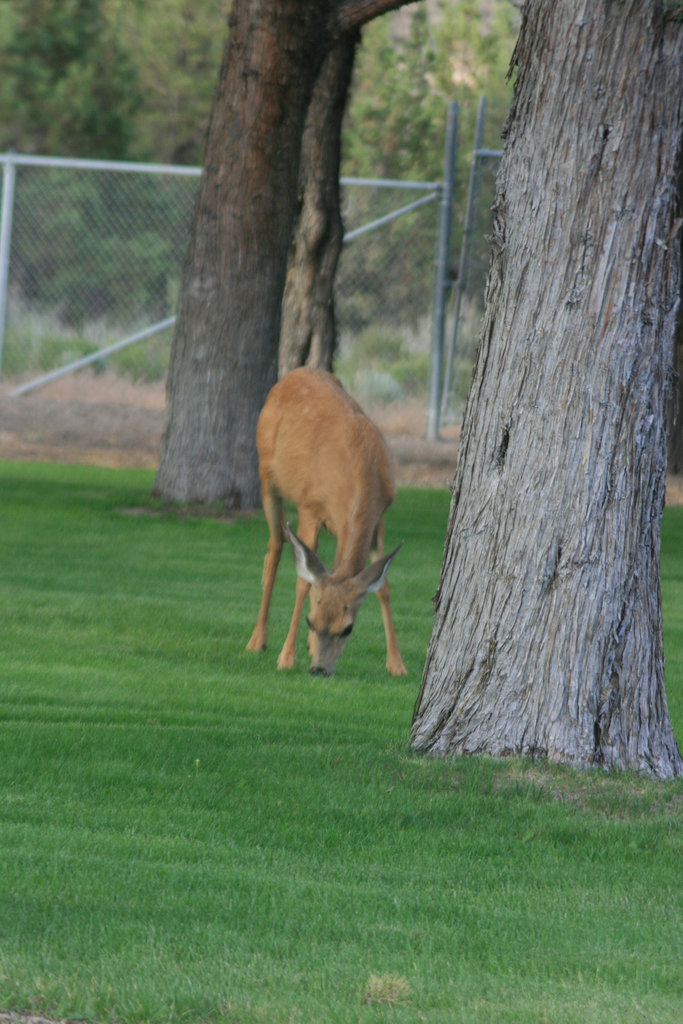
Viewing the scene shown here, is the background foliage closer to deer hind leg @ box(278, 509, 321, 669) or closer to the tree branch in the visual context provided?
the tree branch

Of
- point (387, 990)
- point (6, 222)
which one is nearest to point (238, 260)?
point (6, 222)

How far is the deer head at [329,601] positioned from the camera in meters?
7.44

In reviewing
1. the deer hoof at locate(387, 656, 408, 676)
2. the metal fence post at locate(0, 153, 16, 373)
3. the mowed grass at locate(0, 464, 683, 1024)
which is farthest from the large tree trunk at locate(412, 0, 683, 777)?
the metal fence post at locate(0, 153, 16, 373)

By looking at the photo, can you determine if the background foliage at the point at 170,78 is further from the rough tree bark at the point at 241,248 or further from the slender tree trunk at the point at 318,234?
the rough tree bark at the point at 241,248

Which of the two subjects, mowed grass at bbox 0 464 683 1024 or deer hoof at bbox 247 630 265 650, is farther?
deer hoof at bbox 247 630 265 650

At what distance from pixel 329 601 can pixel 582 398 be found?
2.42 metres

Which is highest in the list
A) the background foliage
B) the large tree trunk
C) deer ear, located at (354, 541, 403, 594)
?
the background foliage

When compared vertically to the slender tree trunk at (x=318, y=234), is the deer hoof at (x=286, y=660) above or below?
below

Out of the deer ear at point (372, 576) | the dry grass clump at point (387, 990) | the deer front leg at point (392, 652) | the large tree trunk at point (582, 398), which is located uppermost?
the large tree trunk at point (582, 398)

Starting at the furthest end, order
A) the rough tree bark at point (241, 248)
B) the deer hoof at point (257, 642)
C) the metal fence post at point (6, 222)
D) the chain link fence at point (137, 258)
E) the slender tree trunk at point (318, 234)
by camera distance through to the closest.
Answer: the chain link fence at point (137, 258)
the metal fence post at point (6, 222)
the slender tree trunk at point (318, 234)
the rough tree bark at point (241, 248)
the deer hoof at point (257, 642)

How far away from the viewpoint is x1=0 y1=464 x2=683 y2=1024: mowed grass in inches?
140

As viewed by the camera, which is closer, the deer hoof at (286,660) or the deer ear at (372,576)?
the deer ear at (372,576)

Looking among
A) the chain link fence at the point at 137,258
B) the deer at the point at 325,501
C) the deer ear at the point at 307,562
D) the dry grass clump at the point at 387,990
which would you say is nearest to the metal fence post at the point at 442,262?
the chain link fence at the point at 137,258

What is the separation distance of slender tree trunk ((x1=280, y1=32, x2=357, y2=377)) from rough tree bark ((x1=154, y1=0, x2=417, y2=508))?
110 inches
